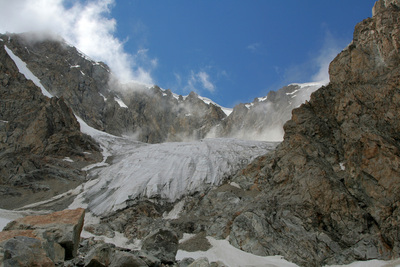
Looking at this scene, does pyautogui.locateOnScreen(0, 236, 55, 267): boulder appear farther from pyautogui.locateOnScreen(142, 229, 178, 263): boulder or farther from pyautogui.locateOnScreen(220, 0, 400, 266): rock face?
pyautogui.locateOnScreen(220, 0, 400, 266): rock face

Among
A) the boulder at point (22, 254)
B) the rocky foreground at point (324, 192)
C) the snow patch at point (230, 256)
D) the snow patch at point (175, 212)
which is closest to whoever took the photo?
the boulder at point (22, 254)

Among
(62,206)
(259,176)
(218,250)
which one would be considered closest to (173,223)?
(218,250)

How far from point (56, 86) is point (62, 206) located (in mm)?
78905

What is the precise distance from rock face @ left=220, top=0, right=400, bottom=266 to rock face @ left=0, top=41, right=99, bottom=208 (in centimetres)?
4013

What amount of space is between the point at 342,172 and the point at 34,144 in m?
68.5

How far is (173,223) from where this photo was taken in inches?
1647

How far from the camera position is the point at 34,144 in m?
76.4

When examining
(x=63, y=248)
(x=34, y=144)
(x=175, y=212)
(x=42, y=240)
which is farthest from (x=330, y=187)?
(x=34, y=144)

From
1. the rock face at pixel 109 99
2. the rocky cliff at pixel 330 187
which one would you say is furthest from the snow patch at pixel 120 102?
the rocky cliff at pixel 330 187

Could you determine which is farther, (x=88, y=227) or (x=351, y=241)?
(x=88, y=227)

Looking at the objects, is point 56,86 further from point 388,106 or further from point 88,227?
point 388,106

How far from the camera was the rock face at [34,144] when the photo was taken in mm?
61062

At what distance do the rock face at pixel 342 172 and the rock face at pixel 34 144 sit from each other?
40.1m

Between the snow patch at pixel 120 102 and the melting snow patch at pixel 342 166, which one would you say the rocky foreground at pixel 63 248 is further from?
the snow patch at pixel 120 102
